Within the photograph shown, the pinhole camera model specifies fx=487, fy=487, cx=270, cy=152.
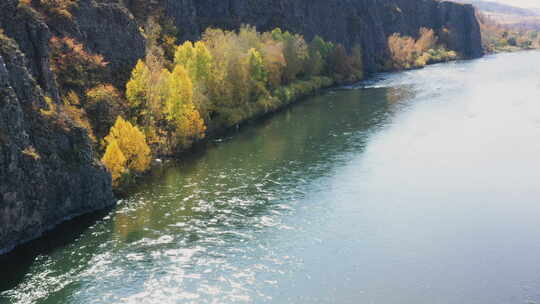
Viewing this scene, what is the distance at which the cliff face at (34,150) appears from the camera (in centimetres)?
3759

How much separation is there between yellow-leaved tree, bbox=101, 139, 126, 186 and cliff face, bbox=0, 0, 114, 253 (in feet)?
8.30

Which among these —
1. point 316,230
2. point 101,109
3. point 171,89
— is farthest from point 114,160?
point 316,230

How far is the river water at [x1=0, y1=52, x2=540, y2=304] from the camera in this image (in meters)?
33.7

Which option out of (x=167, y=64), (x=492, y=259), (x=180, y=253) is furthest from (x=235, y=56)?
(x=492, y=259)

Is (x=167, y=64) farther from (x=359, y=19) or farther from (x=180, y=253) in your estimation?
(x=359, y=19)

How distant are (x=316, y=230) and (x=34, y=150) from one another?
972 inches

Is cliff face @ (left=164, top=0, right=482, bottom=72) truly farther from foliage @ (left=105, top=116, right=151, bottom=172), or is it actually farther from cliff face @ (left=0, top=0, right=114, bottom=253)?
cliff face @ (left=0, top=0, right=114, bottom=253)

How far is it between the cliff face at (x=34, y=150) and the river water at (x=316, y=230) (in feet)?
6.18

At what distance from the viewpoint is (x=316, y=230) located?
139 ft

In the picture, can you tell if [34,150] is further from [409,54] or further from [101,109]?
[409,54]

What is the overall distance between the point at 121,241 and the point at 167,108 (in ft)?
81.3

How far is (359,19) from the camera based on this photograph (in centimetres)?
16625

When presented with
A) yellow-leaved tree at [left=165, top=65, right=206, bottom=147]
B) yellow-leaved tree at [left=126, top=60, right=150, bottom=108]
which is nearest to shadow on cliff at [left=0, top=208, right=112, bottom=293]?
yellow-leaved tree at [left=126, top=60, right=150, bottom=108]

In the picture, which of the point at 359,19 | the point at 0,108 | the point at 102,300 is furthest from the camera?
the point at 359,19
